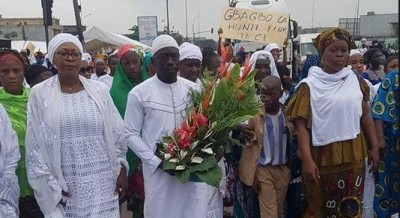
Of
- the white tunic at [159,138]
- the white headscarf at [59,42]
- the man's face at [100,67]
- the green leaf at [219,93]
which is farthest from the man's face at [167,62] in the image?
the man's face at [100,67]

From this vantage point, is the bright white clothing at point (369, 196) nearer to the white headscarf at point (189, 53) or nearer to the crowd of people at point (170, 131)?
the crowd of people at point (170, 131)

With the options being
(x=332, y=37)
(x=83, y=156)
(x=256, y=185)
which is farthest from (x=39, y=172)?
(x=332, y=37)

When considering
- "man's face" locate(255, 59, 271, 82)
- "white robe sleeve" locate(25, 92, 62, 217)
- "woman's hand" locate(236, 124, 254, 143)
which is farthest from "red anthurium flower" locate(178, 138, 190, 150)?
"man's face" locate(255, 59, 271, 82)

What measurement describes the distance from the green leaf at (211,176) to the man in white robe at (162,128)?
356 millimetres

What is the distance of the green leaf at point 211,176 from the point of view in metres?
4.09

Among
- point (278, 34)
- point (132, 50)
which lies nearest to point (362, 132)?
point (132, 50)

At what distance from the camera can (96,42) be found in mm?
20469

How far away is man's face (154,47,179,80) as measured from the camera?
4.53 meters

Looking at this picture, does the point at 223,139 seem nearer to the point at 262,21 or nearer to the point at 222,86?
the point at 222,86

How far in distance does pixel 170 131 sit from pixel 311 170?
119 centimetres

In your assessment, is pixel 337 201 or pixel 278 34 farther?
pixel 278 34

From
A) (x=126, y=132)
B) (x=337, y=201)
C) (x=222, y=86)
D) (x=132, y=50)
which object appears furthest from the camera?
(x=132, y=50)

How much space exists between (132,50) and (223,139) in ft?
7.44

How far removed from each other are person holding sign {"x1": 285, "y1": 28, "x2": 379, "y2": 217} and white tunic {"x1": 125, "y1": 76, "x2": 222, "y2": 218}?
0.95m
